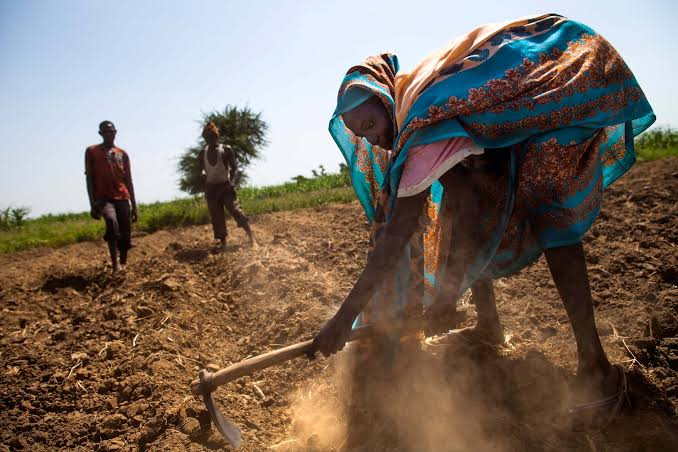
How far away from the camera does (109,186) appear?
604 centimetres

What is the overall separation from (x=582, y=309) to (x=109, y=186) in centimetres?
552

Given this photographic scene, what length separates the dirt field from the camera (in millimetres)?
2188

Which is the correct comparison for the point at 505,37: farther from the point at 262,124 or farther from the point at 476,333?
the point at 262,124

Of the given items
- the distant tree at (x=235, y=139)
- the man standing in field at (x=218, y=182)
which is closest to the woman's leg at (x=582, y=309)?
the man standing in field at (x=218, y=182)

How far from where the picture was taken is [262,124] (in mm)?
20031

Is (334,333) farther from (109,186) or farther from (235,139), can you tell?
(235,139)

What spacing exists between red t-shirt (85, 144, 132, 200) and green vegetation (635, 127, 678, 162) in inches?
338

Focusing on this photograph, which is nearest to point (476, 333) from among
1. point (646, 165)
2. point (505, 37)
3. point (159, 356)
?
point (505, 37)

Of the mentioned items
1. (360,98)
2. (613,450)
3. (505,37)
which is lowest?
(613,450)

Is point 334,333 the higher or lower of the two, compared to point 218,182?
lower

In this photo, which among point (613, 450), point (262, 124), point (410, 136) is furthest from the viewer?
point (262, 124)

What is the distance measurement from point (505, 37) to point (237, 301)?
3256 mm

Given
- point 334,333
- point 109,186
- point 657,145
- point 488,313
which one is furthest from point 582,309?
point 657,145

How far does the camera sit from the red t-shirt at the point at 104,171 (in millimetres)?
6004
